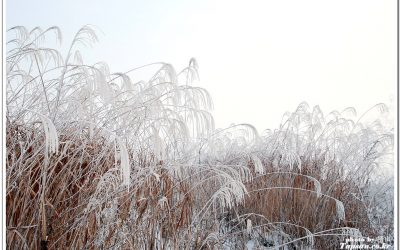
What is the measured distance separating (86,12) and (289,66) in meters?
0.96

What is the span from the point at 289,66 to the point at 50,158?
3.81ft

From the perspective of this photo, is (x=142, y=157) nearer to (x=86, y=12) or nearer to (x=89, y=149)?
(x=89, y=149)

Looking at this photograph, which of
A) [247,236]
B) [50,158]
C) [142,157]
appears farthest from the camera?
[247,236]

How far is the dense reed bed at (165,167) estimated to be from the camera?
6.82 ft

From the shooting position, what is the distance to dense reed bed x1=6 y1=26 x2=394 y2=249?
81.8 inches

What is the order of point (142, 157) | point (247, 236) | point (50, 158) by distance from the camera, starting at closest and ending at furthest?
point (50, 158)
point (142, 157)
point (247, 236)

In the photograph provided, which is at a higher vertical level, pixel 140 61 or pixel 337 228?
pixel 140 61

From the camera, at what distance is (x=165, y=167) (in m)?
2.23

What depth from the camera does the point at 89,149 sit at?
2115mm

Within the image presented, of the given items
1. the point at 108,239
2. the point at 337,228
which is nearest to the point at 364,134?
the point at 337,228

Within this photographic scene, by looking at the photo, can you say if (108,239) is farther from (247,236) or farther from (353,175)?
(353,175)

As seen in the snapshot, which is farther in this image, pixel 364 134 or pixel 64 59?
pixel 364 134

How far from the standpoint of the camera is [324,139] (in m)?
2.41

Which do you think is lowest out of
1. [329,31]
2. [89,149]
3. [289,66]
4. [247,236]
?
[247,236]
